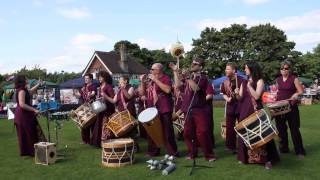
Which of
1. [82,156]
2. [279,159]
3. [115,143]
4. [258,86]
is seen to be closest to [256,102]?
[258,86]

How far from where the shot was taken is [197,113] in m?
7.73

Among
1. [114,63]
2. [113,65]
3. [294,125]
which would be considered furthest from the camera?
[114,63]

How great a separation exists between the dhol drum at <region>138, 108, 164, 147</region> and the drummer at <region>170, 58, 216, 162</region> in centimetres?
54

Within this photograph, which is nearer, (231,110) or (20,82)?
(231,110)

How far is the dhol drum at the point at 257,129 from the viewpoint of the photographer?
21.2 ft

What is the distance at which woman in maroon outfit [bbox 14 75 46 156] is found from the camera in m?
8.67

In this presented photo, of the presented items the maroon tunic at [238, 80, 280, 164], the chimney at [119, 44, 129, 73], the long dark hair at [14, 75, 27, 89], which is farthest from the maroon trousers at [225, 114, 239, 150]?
the chimney at [119, 44, 129, 73]

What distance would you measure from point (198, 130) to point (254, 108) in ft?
3.81

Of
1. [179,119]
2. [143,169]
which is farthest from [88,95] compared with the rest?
[143,169]

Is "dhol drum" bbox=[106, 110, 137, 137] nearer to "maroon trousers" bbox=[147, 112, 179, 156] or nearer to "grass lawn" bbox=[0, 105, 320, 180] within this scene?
"maroon trousers" bbox=[147, 112, 179, 156]

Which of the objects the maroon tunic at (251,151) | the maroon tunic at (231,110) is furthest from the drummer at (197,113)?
the maroon tunic at (231,110)

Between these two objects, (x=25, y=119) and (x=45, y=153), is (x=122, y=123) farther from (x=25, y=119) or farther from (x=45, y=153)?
(x=25, y=119)

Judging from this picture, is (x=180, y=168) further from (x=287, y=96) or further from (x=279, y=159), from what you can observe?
(x=287, y=96)

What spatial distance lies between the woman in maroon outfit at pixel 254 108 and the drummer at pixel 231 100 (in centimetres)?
90
